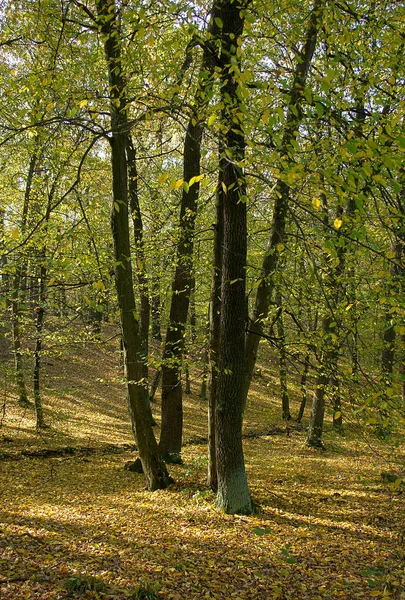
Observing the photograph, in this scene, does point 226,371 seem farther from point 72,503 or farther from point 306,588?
point 72,503

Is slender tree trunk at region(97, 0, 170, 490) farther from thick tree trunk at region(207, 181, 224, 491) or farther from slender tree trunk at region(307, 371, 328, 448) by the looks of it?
slender tree trunk at region(307, 371, 328, 448)

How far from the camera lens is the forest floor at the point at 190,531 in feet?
14.1

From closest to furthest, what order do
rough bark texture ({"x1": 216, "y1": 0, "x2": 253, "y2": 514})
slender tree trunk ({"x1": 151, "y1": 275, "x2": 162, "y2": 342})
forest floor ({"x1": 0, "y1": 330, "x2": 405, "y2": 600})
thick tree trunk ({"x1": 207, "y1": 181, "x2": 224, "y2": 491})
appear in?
forest floor ({"x1": 0, "y1": 330, "x2": 405, "y2": 600})
rough bark texture ({"x1": 216, "y1": 0, "x2": 253, "y2": 514})
thick tree trunk ({"x1": 207, "y1": 181, "x2": 224, "y2": 491})
slender tree trunk ({"x1": 151, "y1": 275, "x2": 162, "y2": 342})

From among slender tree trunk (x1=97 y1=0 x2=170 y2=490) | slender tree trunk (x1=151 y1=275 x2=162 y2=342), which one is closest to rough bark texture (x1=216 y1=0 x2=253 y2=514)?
slender tree trunk (x1=97 y1=0 x2=170 y2=490)

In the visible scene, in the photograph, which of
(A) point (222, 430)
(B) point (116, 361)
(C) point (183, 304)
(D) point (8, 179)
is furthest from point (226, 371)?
(B) point (116, 361)

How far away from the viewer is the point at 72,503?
724 cm

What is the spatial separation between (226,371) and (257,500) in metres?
2.69

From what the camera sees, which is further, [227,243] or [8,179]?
[8,179]

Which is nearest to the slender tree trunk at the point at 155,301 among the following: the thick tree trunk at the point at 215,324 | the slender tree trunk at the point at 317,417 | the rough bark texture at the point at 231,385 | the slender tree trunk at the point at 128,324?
the slender tree trunk at the point at 128,324

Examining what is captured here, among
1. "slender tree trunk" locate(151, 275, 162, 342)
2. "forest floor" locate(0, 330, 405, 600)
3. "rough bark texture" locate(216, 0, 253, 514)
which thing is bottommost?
"forest floor" locate(0, 330, 405, 600)

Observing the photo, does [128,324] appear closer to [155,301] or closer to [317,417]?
[317,417]

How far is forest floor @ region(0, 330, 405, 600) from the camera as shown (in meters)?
4.31

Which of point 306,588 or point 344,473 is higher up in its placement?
point 306,588

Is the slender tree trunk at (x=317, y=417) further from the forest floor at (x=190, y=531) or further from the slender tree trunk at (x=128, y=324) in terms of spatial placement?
the slender tree trunk at (x=128, y=324)
